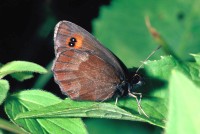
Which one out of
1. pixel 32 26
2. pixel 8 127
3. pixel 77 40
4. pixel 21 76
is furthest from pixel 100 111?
pixel 32 26

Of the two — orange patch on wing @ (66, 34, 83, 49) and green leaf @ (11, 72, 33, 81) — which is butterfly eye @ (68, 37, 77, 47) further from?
green leaf @ (11, 72, 33, 81)

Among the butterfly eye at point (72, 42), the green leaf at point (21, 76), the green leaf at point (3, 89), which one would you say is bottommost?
the green leaf at point (21, 76)

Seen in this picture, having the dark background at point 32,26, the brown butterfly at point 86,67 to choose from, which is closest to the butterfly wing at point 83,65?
the brown butterfly at point 86,67

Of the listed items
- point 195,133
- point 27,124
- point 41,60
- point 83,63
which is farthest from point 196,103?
point 41,60

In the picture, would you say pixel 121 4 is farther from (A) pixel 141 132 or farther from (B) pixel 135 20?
(A) pixel 141 132

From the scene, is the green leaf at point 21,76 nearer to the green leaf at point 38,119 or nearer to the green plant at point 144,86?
the green plant at point 144,86

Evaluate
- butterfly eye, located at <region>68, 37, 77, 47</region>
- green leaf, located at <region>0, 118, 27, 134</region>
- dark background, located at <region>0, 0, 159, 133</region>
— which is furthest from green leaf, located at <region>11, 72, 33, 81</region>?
dark background, located at <region>0, 0, 159, 133</region>
